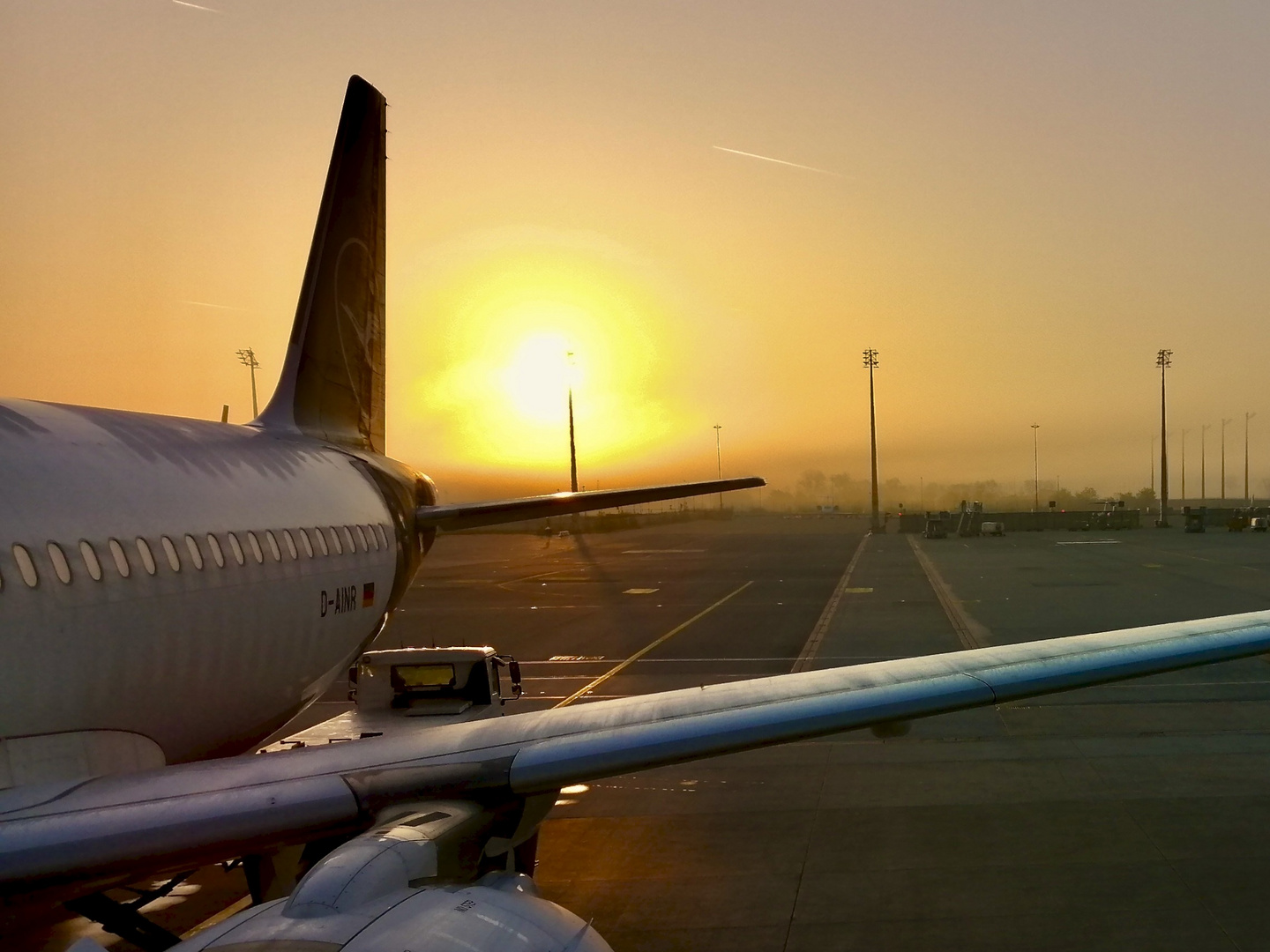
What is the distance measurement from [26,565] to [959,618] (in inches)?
1282

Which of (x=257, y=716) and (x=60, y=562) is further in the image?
(x=257, y=716)

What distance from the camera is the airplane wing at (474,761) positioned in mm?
7367

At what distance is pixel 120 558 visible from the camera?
935 cm

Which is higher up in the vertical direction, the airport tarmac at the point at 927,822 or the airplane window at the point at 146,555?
the airplane window at the point at 146,555

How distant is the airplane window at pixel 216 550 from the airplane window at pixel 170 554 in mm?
645

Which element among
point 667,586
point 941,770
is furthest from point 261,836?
point 667,586

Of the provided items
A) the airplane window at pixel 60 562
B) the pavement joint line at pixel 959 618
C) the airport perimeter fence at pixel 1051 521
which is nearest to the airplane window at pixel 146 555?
the airplane window at pixel 60 562

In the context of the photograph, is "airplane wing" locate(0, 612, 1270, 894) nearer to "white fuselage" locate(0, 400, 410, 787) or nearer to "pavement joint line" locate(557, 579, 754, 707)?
"white fuselage" locate(0, 400, 410, 787)

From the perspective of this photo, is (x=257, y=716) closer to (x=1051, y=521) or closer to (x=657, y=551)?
(x=657, y=551)

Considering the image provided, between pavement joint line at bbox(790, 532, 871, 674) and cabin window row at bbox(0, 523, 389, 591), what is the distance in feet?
49.8

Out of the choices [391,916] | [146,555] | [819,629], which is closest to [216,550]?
[146,555]

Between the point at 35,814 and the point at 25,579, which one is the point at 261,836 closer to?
the point at 35,814

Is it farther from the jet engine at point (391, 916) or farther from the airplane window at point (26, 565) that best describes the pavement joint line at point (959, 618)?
the airplane window at point (26, 565)

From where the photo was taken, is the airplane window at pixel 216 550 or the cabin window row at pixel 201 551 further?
the airplane window at pixel 216 550
